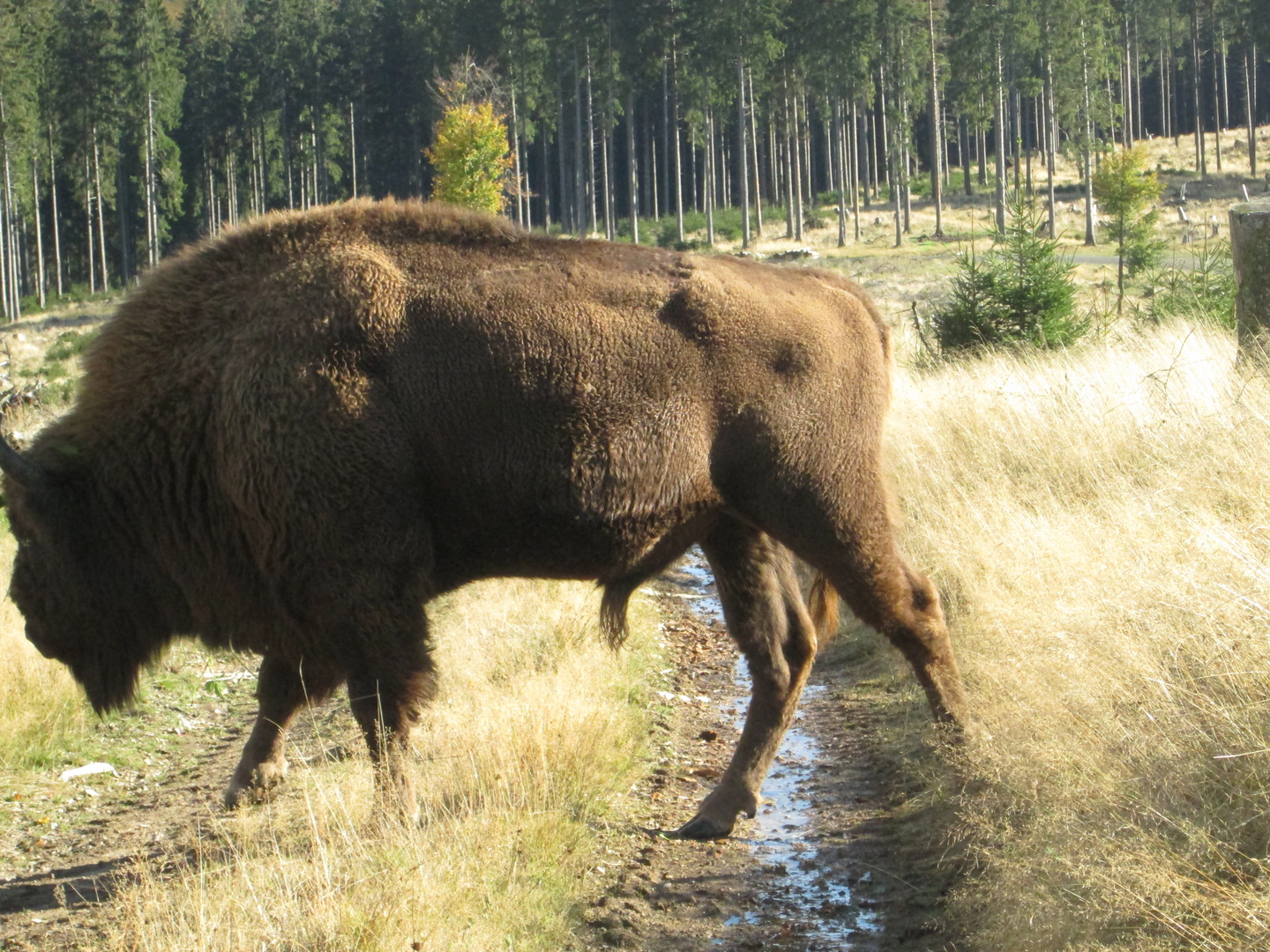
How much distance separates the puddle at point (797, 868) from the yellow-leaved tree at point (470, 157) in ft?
92.5

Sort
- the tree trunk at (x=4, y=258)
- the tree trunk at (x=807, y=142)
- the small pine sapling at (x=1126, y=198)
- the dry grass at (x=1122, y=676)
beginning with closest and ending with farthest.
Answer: the dry grass at (x=1122, y=676) → the small pine sapling at (x=1126, y=198) → the tree trunk at (x=4, y=258) → the tree trunk at (x=807, y=142)

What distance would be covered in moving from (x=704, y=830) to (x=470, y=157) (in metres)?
31.4

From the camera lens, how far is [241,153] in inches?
2982

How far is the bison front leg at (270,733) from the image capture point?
5.57 m

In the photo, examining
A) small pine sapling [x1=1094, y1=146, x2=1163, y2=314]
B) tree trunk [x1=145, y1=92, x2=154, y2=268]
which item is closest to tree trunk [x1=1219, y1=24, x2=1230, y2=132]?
small pine sapling [x1=1094, y1=146, x2=1163, y2=314]

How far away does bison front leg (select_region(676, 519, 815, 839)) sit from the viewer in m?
5.75

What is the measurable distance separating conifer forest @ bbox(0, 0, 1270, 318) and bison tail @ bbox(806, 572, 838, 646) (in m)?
57.5

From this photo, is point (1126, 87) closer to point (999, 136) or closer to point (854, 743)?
point (999, 136)

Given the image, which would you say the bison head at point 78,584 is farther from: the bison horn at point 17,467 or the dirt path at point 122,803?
the dirt path at point 122,803

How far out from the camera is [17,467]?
500 cm

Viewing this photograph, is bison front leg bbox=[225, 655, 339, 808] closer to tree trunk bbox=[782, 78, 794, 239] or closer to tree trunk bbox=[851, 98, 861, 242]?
tree trunk bbox=[782, 78, 794, 239]

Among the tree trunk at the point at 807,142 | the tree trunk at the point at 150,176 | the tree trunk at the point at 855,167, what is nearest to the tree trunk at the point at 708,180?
the tree trunk at the point at 855,167

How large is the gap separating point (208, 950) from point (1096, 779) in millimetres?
2889

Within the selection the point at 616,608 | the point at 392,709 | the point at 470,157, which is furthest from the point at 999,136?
the point at 392,709
